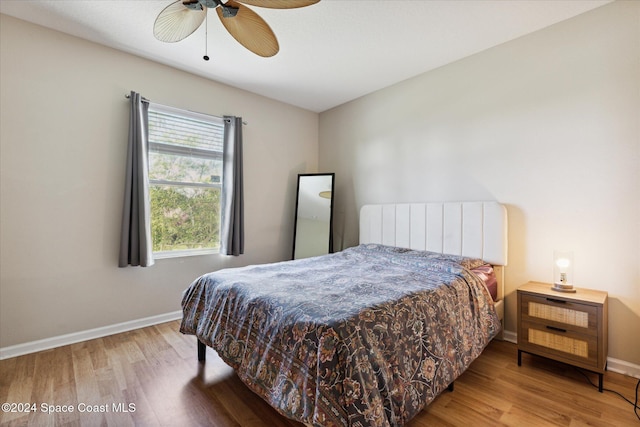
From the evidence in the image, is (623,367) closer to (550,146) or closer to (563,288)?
(563,288)

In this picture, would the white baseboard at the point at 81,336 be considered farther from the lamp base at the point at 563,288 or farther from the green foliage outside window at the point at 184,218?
the lamp base at the point at 563,288

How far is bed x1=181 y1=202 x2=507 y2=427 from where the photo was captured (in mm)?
1211

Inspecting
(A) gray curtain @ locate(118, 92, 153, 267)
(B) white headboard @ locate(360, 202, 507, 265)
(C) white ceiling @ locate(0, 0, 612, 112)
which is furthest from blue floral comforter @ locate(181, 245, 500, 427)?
(C) white ceiling @ locate(0, 0, 612, 112)

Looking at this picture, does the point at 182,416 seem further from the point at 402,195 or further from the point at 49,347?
the point at 402,195

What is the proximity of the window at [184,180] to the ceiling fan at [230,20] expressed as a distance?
1432 millimetres

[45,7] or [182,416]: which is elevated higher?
[45,7]

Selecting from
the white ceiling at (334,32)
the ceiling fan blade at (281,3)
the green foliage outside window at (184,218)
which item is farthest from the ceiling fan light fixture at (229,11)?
the green foliage outside window at (184,218)

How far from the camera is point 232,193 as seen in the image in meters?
3.49

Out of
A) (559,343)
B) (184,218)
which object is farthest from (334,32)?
(559,343)

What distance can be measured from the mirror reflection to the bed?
3.64 feet

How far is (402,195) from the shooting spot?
344cm

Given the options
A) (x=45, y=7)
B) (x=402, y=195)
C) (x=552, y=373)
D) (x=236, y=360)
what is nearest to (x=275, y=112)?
(x=402, y=195)

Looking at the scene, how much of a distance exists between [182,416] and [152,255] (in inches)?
72.4

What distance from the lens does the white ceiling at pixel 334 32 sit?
2180 mm
